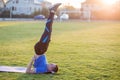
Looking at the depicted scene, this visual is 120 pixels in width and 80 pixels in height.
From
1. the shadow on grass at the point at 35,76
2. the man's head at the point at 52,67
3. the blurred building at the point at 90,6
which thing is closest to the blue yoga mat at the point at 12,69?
the shadow on grass at the point at 35,76

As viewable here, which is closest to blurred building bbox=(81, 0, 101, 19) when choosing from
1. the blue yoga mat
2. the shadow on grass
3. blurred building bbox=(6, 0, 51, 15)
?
blurred building bbox=(6, 0, 51, 15)

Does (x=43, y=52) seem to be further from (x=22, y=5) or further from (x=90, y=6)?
(x=22, y=5)

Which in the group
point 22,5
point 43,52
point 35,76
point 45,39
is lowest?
point 22,5

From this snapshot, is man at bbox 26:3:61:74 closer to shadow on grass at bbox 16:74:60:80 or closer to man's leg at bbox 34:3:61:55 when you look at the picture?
man's leg at bbox 34:3:61:55

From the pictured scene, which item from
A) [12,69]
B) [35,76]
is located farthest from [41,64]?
[12,69]

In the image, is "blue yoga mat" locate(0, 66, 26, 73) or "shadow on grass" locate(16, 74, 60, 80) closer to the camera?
"shadow on grass" locate(16, 74, 60, 80)

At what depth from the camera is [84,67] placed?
31.3 ft

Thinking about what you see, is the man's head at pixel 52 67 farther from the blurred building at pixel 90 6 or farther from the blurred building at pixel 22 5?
the blurred building at pixel 22 5

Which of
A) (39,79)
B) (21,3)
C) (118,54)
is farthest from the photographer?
(21,3)

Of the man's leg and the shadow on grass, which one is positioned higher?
the man's leg

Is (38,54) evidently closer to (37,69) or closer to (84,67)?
(37,69)

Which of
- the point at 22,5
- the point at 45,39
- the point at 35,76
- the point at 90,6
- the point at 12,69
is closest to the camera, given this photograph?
the point at 35,76

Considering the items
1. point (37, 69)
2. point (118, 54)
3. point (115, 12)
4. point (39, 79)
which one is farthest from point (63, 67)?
point (115, 12)

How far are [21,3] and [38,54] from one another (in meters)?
91.1
